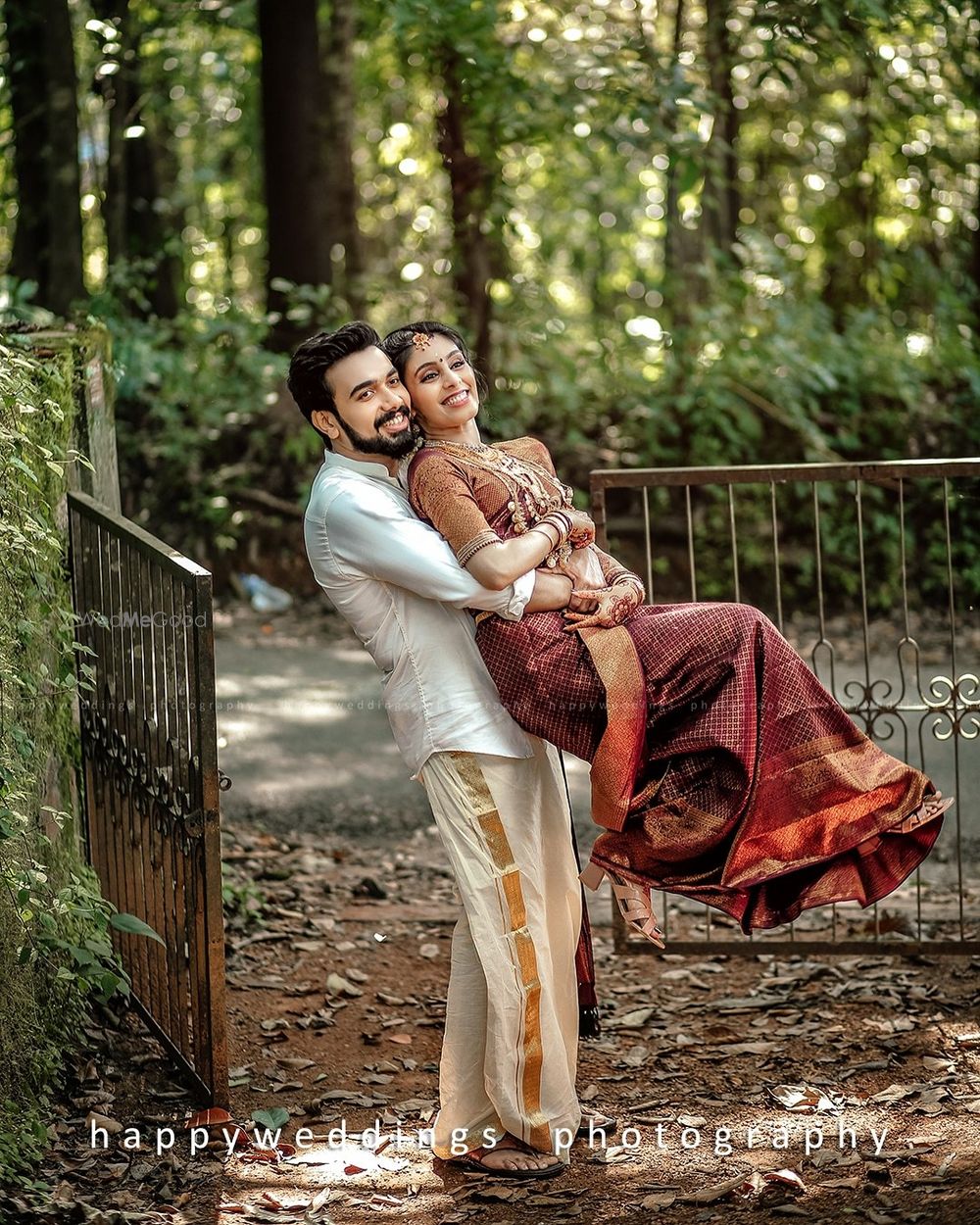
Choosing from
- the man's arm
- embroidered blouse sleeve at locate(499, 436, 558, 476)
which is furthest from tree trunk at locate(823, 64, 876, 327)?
the man's arm

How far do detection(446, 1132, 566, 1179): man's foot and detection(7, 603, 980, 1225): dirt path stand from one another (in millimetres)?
37

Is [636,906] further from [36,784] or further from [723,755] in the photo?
[36,784]

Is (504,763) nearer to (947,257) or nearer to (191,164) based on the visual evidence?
(947,257)

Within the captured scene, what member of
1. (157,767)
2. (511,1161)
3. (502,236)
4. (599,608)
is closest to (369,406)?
(599,608)

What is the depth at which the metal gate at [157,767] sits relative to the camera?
3637 mm

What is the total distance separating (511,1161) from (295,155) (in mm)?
8863

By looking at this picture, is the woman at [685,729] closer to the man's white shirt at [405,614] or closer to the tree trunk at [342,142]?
the man's white shirt at [405,614]

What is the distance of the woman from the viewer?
3439 millimetres

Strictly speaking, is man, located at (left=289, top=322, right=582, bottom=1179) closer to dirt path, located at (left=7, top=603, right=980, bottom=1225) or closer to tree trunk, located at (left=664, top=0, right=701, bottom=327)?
dirt path, located at (left=7, top=603, right=980, bottom=1225)

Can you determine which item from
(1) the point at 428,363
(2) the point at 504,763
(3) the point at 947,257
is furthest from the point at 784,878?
(3) the point at 947,257

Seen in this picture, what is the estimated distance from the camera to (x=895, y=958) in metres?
5.03

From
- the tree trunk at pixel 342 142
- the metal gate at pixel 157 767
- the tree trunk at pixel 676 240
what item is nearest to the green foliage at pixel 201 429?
the tree trunk at pixel 342 142

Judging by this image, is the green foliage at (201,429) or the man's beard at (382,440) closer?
the man's beard at (382,440)

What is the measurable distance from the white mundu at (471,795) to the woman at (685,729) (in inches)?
3.7
